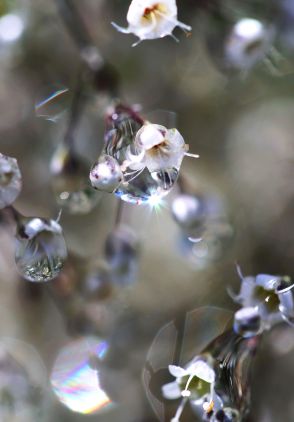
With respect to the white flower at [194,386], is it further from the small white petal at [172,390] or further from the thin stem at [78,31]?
the thin stem at [78,31]

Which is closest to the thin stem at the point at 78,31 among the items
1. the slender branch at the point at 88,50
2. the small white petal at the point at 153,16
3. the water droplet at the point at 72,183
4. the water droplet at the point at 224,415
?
the slender branch at the point at 88,50

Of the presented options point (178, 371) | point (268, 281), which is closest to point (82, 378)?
point (178, 371)

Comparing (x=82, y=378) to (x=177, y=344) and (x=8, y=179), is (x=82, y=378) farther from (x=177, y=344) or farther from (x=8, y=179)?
(x=8, y=179)

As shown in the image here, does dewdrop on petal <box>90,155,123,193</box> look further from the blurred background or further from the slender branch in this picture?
the slender branch

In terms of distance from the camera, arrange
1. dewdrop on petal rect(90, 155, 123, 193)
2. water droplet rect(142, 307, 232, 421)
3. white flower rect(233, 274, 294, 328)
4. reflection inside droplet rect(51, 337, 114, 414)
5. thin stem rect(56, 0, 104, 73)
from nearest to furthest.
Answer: dewdrop on petal rect(90, 155, 123, 193), white flower rect(233, 274, 294, 328), water droplet rect(142, 307, 232, 421), reflection inside droplet rect(51, 337, 114, 414), thin stem rect(56, 0, 104, 73)

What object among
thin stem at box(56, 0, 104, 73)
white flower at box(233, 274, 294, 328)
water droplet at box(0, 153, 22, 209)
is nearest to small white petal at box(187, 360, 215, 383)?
white flower at box(233, 274, 294, 328)

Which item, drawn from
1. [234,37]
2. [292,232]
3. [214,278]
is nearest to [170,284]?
[214,278]

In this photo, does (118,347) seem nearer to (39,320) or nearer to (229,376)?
(39,320)
